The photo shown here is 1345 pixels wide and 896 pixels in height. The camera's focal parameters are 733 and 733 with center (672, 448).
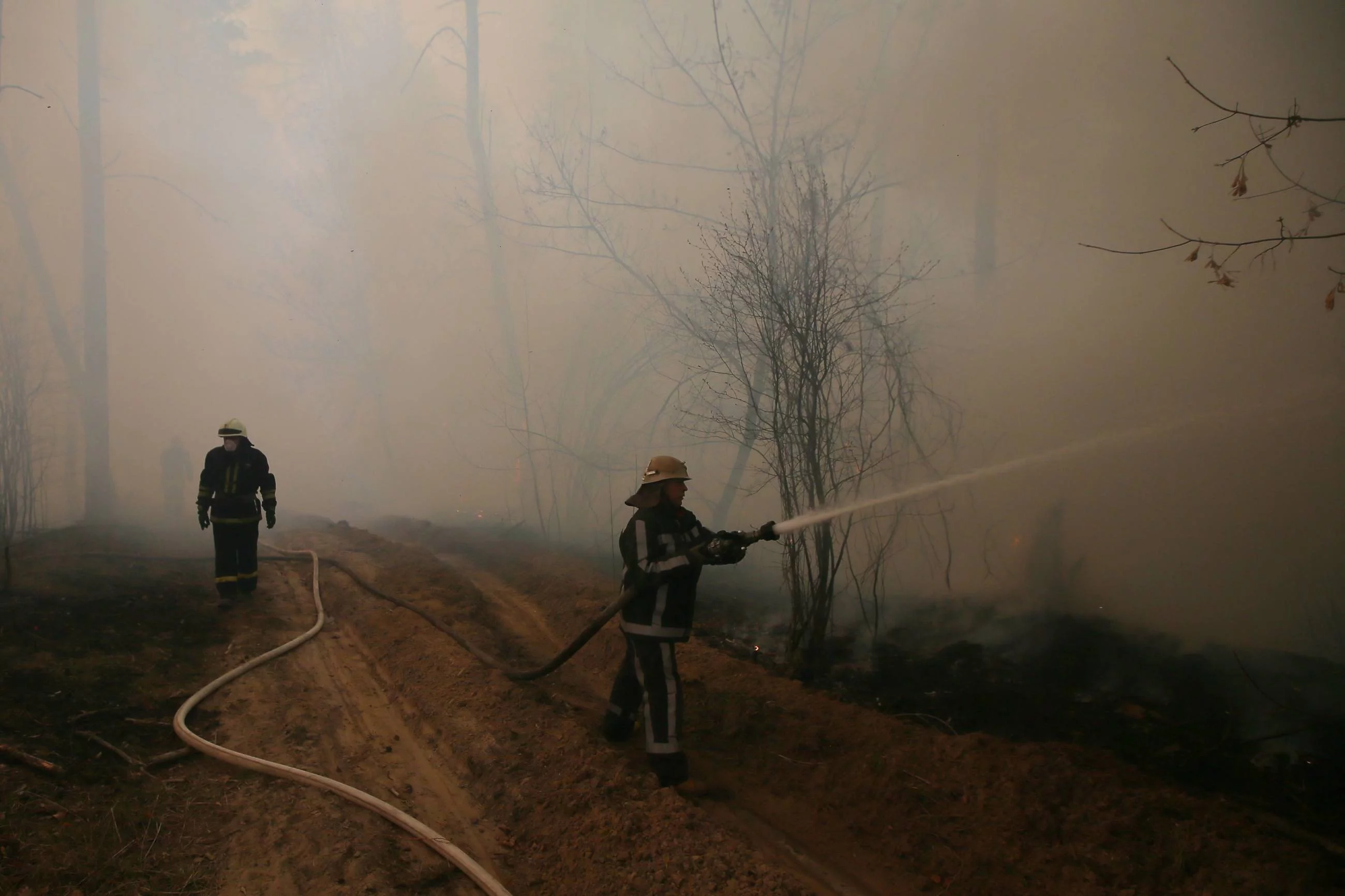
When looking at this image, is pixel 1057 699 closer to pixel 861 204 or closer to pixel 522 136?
pixel 861 204

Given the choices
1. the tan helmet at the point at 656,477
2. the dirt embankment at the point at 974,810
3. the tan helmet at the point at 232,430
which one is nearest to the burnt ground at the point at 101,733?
the tan helmet at the point at 232,430

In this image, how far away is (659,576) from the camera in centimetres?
468

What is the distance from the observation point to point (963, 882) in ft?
13.0

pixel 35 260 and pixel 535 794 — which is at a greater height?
Answer: pixel 35 260

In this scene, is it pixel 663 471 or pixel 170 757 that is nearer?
pixel 170 757

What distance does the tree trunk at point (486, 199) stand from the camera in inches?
619

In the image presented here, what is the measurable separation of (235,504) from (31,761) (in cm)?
473

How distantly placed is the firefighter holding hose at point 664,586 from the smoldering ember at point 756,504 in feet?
0.11

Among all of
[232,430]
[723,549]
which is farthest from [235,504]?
[723,549]

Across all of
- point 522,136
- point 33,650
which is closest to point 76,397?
point 522,136

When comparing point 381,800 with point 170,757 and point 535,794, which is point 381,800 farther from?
point 170,757

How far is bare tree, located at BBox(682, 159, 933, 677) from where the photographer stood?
692 cm

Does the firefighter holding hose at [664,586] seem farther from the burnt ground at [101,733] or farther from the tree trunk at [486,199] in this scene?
the tree trunk at [486,199]

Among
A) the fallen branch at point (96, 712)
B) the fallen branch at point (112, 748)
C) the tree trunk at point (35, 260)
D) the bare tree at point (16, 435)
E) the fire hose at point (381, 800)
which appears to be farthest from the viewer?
the tree trunk at point (35, 260)
